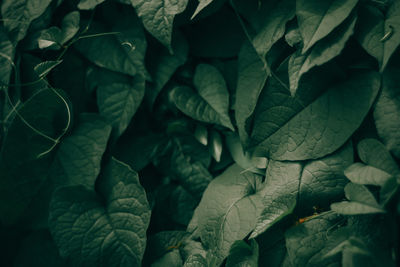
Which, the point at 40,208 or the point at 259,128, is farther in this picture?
the point at 40,208

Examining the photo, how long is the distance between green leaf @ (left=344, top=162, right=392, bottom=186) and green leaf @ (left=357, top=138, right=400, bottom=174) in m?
0.02

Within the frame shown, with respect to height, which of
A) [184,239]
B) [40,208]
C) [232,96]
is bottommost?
[184,239]

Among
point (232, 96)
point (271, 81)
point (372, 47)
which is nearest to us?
point (372, 47)

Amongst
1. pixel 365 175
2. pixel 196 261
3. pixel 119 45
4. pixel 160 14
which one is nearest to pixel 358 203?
pixel 365 175

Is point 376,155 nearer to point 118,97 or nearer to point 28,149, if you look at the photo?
point 118,97

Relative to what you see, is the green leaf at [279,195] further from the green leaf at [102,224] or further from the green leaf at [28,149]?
the green leaf at [28,149]

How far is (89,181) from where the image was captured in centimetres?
81

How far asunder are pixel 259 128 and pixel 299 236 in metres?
0.24

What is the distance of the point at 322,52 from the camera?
1.96ft

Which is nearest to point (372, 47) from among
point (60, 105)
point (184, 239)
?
point (184, 239)

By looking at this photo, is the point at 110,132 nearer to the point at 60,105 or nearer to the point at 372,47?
the point at 60,105

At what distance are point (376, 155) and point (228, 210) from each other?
1.09 feet

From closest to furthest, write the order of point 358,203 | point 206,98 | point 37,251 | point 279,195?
1. point 358,203
2. point 279,195
3. point 206,98
4. point 37,251

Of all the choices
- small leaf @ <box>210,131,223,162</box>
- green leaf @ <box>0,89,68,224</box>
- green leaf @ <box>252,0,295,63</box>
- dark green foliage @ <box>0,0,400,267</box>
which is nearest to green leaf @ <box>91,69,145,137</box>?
dark green foliage @ <box>0,0,400,267</box>
